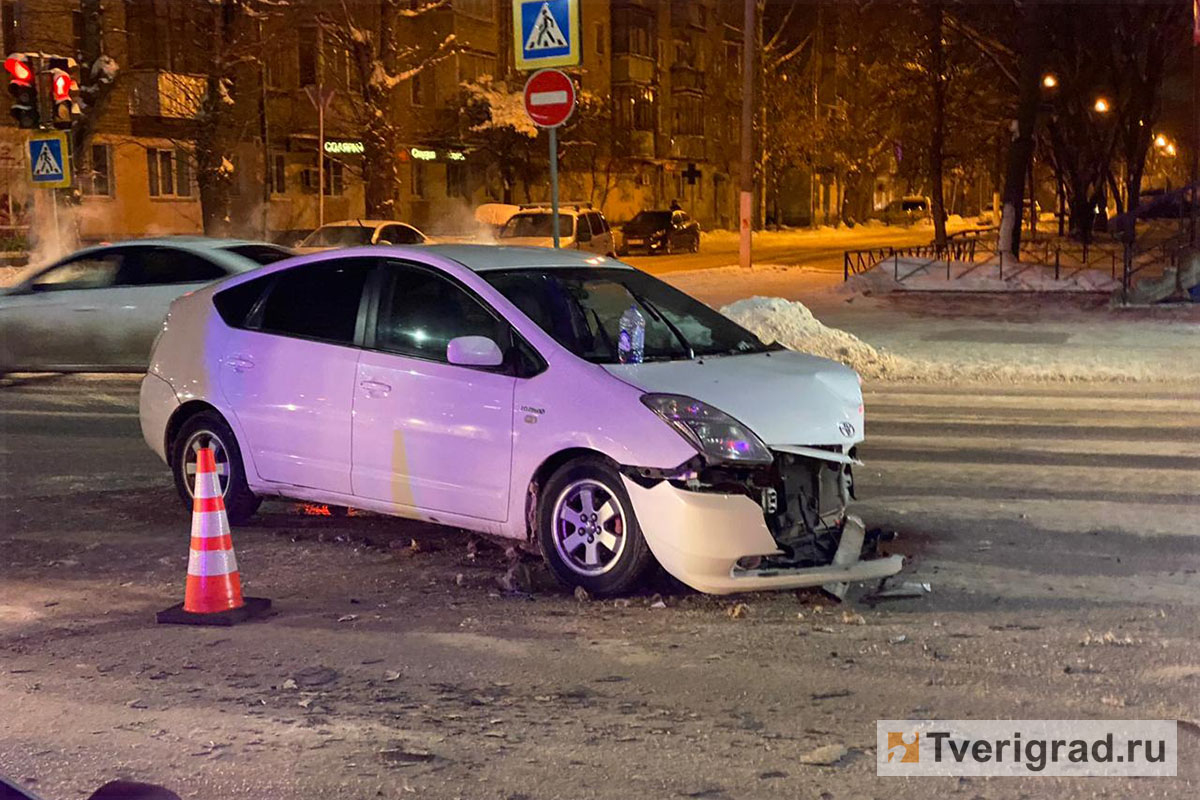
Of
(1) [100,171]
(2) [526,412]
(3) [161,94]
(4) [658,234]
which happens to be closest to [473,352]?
(2) [526,412]

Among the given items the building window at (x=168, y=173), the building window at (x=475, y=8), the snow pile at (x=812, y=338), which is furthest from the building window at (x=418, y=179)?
the snow pile at (x=812, y=338)

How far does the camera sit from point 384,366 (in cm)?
684

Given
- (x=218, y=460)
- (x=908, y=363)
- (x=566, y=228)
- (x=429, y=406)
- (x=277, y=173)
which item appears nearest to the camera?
(x=429, y=406)

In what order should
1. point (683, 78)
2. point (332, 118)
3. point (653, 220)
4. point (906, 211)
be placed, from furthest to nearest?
point (906, 211)
point (683, 78)
point (653, 220)
point (332, 118)

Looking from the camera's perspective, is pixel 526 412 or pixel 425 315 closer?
pixel 526 412

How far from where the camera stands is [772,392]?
614cm

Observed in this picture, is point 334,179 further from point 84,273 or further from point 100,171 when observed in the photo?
point 84,273

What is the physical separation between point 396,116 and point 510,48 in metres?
7.62

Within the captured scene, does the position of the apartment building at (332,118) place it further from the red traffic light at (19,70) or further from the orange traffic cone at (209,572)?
the orange traffic cone at (209,572)

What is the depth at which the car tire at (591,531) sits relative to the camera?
5.99 m

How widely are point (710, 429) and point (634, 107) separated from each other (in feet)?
183

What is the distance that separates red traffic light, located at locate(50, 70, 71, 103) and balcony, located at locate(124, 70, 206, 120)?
1768 centimetres

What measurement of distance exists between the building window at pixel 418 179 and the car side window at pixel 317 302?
4134 centimetres

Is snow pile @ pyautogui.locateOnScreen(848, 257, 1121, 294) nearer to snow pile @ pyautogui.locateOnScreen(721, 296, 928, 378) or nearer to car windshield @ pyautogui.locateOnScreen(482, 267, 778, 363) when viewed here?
snow pile @ pyautogui.locateOnScreen(721, 296, 928, 378)
